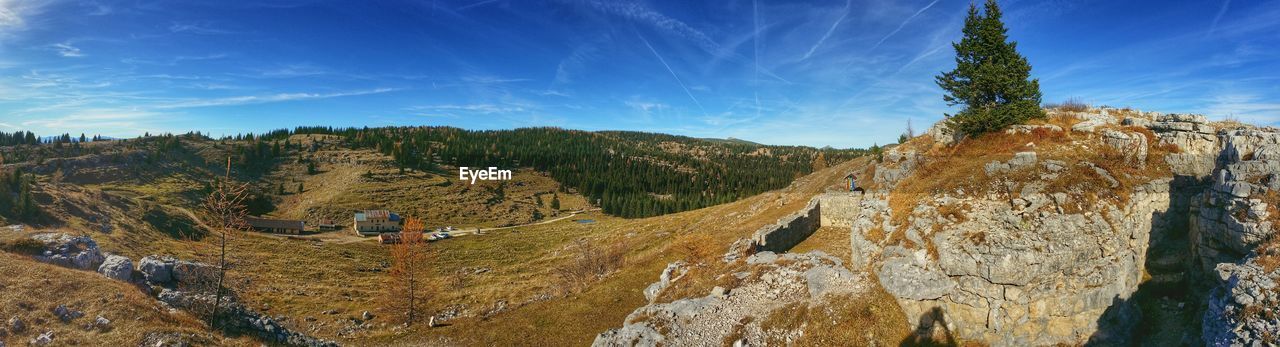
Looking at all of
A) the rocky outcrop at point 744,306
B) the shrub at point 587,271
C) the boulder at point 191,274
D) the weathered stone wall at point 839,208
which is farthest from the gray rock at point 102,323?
the weathered stone wall at point 839,208

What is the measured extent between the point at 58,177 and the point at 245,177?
139 feet

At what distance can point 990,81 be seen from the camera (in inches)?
1070

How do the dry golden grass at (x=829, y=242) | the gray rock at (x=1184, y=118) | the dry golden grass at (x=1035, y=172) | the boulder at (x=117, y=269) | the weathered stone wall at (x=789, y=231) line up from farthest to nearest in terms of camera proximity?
1. the weathered stone wall at (x=789, y=231)
2. the dry golden grass at (x=829, y=242)
3. the boulder at (x=117, y=269)
4. the gray rock at (x=1184, y=118)
5. the dry golden grass at (x=1035, y=172)

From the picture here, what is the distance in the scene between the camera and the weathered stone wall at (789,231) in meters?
31.4

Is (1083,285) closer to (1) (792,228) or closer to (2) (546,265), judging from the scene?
(1) (792,228)

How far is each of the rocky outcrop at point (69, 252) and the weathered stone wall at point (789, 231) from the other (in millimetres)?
42112

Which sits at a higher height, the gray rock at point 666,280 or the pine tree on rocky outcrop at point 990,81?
the pine tree on rocky outcrop at point 990,81

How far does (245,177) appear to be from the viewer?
155000mm

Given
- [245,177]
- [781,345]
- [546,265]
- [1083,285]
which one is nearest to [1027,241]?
[1083,285]

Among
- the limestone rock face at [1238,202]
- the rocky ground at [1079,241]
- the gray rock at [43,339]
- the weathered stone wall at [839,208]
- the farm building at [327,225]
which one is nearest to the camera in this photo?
the limestone rock face at [1238,202]

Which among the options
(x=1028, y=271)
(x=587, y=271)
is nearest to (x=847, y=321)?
(x=1028, y=271)

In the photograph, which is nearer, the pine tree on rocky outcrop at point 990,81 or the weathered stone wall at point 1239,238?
the weathered stone wall at point 1239,238

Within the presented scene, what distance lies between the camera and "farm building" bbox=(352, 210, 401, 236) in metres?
105

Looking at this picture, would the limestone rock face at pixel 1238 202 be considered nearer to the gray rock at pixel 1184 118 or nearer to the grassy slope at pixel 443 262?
the gray rock at pixel 1184 118
